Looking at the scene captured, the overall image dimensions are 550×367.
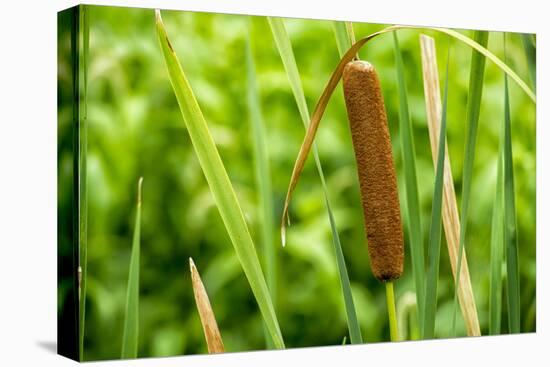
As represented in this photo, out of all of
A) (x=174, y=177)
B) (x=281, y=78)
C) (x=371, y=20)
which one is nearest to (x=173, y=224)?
(x=174, y=177)

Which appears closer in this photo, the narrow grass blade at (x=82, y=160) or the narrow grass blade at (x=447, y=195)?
the narrow grass blade at (x=82, y=160)

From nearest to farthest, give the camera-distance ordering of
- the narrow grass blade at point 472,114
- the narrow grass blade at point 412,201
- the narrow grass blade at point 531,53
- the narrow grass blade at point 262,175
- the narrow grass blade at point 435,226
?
the narrow grass blade at point 435,226 < the narrow grass blade at point 472,114 < the narrow grass blade at point 412,201 < the narrow grass blade at point 262,175 < the narrow grass blade at point 531,53

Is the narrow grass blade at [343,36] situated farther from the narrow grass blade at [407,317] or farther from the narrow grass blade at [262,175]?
the narrow grass blade at [407,317]

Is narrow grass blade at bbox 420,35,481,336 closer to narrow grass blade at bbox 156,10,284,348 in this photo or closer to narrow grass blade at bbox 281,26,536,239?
narrow grass blade at bbox 281,26,536,239

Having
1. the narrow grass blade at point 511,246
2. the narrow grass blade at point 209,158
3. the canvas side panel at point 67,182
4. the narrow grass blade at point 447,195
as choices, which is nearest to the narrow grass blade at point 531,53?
the narrow grass blade at point 511,246

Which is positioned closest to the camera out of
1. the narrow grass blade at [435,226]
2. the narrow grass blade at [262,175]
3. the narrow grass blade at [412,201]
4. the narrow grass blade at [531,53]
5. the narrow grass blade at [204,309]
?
the narrow grass blade at [204,309]

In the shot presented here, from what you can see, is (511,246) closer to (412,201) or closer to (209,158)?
(412,201)

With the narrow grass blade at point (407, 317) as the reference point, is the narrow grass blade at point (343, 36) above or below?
above

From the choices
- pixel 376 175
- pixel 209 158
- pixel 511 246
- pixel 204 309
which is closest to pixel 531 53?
pixel 511 246

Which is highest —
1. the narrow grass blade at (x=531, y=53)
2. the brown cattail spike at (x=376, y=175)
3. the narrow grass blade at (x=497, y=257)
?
the narrow grass blade at (x=531, y=53)

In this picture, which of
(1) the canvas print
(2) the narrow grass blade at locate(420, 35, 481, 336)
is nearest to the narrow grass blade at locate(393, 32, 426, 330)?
(1) the canvas print
